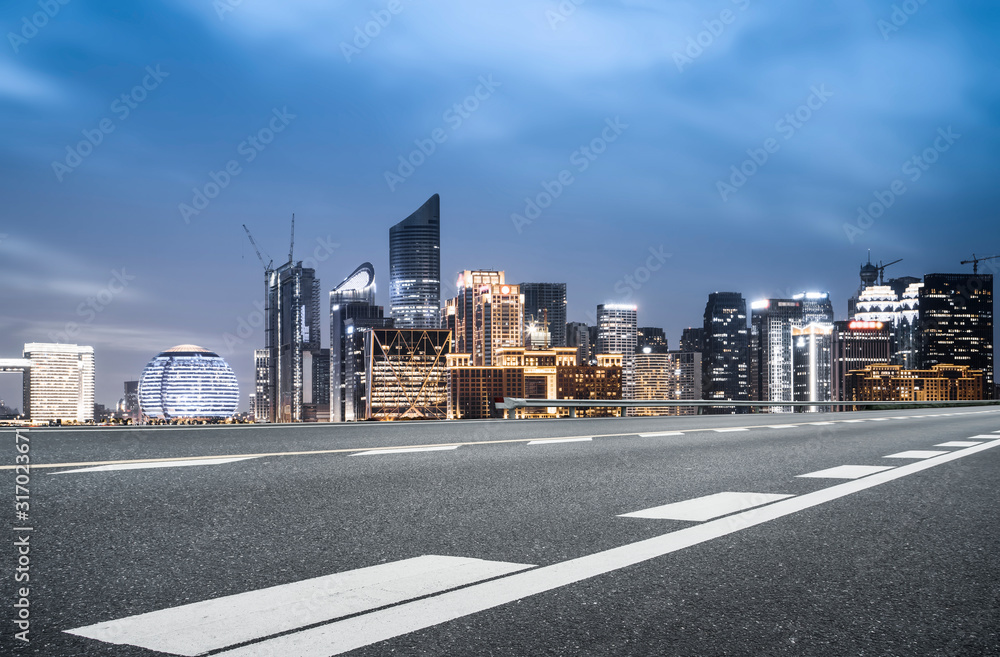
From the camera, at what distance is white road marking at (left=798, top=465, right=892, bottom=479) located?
24.3ft

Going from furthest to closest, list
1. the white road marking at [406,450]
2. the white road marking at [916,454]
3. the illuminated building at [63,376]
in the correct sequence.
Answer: the illuminated building at [63,376]
the white road marking at [916,454]
the white road marking at [406,450]

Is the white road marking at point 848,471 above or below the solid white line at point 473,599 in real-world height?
below

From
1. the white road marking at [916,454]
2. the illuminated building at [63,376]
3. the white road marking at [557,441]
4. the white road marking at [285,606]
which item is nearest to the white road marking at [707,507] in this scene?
the white road marking at [285,606]

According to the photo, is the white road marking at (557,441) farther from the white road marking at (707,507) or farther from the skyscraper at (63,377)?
the skyscraper at (63,377)

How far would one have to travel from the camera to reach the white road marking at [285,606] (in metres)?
2.45

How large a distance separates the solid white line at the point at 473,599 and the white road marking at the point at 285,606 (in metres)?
0.09

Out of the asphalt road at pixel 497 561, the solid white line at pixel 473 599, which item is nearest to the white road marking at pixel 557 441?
the asphalt road at pixel 497 561

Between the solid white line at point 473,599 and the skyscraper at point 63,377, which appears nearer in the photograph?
the solid white line at point 473,599

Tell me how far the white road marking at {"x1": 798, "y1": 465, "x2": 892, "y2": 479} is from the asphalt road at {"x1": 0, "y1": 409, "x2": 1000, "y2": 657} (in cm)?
17

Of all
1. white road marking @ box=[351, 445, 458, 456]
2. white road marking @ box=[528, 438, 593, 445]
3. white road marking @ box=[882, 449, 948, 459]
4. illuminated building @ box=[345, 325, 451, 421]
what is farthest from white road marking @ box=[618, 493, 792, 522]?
illuminated building @ box=[345, 325, 451, 421]

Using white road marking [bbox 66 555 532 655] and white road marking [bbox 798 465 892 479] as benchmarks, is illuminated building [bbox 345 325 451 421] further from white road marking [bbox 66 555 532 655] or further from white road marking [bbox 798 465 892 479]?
white road marking [bbox 66 555 532 655]

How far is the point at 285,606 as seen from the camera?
9.23 feet

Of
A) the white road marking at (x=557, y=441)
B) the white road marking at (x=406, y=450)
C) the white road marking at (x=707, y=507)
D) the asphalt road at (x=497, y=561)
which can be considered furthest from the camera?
the white road marking at (x=557, y=441)

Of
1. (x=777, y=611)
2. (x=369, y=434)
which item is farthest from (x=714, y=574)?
(x=369, y=434)
